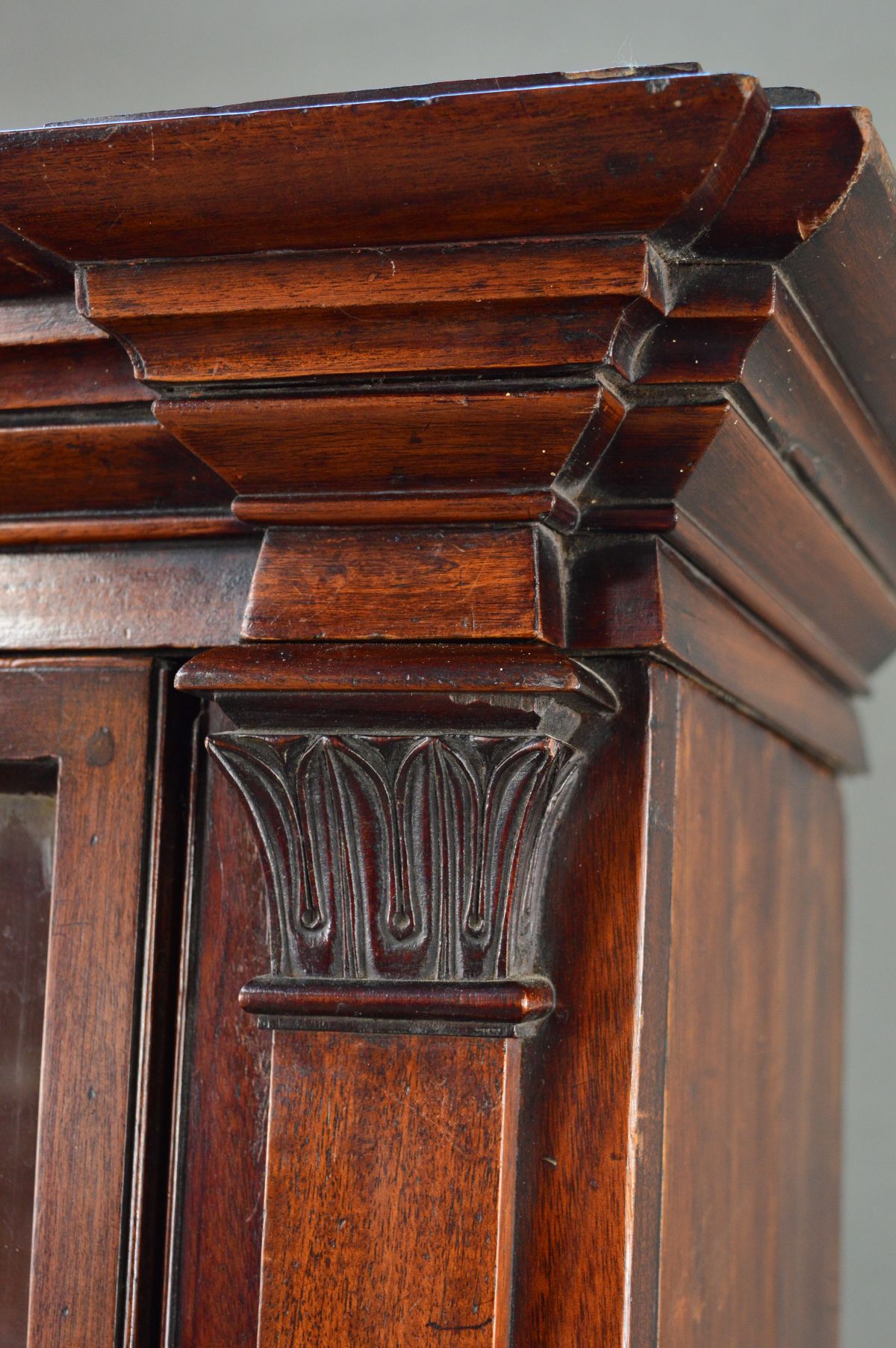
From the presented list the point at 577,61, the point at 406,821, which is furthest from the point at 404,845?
the point at 577,61

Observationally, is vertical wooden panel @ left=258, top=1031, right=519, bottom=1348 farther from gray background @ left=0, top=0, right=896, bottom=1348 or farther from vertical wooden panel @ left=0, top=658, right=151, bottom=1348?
gray background @ left=0, top=0, right=896, bottom=1348

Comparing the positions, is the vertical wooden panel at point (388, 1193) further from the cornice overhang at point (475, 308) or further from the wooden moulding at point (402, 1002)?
the cornice overhang at point (475, 308)

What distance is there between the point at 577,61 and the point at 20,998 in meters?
1.40

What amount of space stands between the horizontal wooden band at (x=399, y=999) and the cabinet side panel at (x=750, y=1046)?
0.08 m

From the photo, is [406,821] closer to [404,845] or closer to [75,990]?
[404,845]

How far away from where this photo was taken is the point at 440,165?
0.43m

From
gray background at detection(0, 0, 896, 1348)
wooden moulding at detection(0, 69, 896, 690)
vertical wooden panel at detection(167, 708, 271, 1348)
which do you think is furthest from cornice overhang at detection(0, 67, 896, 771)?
gray background at detection(0, 0, 896, 1348)

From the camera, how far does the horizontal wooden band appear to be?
0.49 meters

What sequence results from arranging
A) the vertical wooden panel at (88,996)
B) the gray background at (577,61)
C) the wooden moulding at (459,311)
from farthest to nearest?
the gray background at (577,61)
the vertical wooden panel at (88,996)
the wooden moulding at (459,311)

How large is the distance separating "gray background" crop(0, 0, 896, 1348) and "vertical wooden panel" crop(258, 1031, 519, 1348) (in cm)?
94

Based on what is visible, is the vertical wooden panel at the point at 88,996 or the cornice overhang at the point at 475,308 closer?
the cornice overhang at the point at 475,308

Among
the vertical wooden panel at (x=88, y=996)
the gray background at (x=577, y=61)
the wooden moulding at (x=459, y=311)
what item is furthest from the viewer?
the gray background at (x=577, y=61)

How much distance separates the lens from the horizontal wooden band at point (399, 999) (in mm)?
495

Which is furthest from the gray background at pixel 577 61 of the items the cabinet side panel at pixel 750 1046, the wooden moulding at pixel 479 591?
the wooden moulding at pixel 479 591
